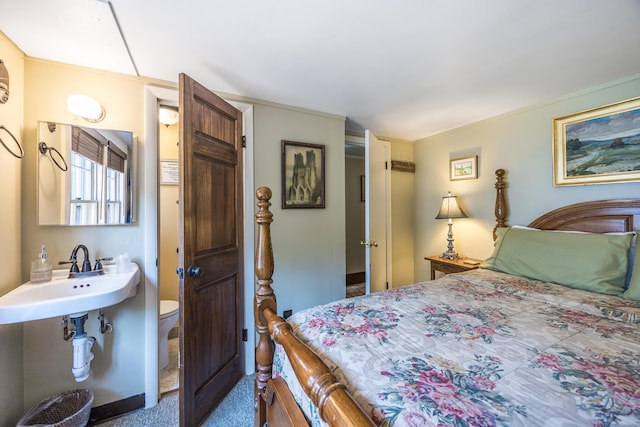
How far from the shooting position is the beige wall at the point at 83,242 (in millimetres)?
1493

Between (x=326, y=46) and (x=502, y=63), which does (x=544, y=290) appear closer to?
(x=502, y=63)

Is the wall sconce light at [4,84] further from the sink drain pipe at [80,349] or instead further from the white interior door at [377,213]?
the white interior door at [377,213]

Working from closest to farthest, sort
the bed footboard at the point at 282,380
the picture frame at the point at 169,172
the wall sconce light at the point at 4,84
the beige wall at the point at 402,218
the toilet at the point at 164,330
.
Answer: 1. the bed footboard at the point at 282,380
2. the wall sconce light at the point at 4,84
3. the toilet at the point at 164,330
4. the picture frame at the point at 169,172
5. the beige wall at the point at 402,218

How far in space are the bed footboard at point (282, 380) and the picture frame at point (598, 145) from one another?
8.27 ft

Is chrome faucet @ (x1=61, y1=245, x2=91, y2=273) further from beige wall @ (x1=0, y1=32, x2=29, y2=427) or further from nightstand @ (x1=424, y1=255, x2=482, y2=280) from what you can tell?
nightstand @ (x1=424, y1=255, x2=482, y2=280)

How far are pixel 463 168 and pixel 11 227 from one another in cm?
376

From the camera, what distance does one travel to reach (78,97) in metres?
1.54

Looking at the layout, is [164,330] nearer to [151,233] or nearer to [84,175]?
[151,233]

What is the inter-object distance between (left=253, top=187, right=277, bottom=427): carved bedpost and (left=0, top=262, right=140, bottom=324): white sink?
0.81 meters

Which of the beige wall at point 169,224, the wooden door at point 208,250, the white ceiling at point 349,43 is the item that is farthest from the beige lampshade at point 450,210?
the beige wall at point 169,224

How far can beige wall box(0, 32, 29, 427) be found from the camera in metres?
1.32

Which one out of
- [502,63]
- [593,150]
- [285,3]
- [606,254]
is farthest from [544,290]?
[285,3]

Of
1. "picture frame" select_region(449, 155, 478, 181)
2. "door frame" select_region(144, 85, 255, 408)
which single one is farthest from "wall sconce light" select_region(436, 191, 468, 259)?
"door frame" select_region(144, 85, 255, 408)

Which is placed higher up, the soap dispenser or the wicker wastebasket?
the soap dispenser
